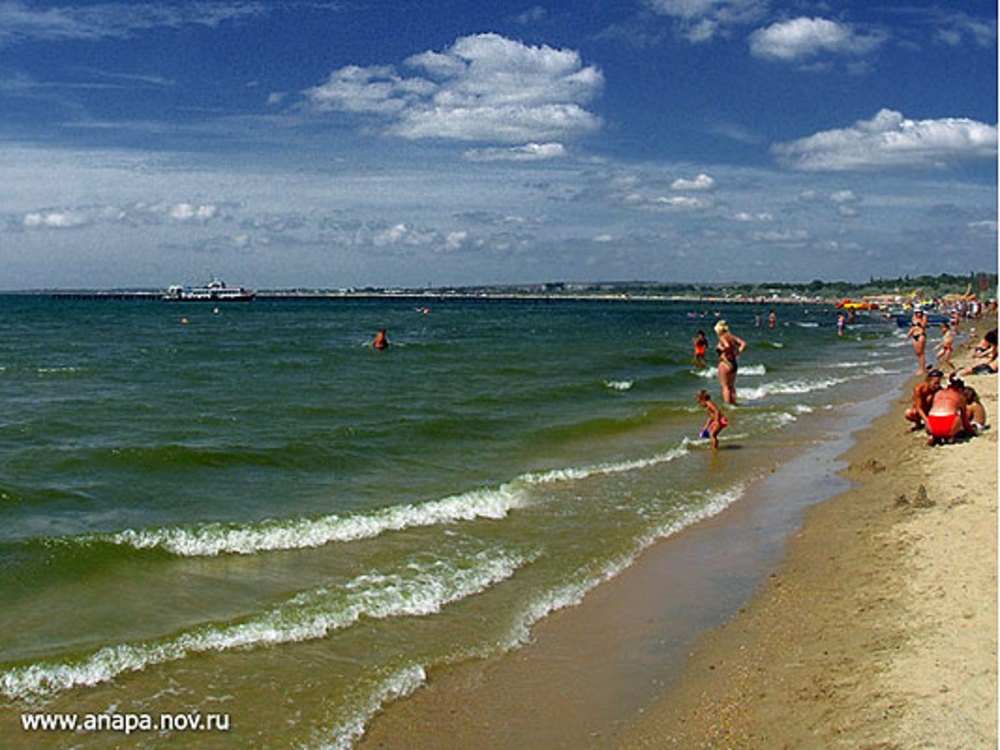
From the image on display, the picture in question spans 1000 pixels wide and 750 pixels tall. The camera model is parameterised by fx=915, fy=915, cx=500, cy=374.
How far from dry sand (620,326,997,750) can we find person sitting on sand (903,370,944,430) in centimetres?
482

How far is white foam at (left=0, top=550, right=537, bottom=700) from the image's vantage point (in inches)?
290

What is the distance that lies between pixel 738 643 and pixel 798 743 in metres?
2.06

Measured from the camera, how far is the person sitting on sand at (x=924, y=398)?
53.9ft

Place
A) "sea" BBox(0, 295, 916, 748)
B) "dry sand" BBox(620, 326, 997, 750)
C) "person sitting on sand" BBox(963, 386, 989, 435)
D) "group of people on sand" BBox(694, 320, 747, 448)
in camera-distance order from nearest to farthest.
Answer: "dry sand" BBox(620, 326, 997, 750) < "sea" BBox(0, 295, 916, 748) < "person sitting on sand" BBox(963, 386, 989, 435) < "group of people on sand" BBox(694, 320, 747, 448)

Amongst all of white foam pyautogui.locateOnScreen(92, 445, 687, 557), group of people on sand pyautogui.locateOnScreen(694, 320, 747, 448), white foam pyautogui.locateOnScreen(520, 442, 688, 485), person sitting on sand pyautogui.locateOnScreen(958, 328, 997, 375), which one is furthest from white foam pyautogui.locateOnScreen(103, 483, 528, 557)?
person sitting on sand pyautogui.locateOnScreen(958, 328, 997, 375)

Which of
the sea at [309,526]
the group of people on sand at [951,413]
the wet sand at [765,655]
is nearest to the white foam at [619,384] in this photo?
the sea at [309,526]

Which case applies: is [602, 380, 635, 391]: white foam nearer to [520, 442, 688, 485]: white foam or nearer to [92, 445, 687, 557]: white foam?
[520, 442, 688, 485]: white foam

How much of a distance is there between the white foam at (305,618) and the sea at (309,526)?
1.1 inches

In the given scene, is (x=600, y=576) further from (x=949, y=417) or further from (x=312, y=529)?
(x=949, y=417)

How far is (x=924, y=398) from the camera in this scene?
55.9 ft

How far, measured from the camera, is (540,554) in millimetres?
10820

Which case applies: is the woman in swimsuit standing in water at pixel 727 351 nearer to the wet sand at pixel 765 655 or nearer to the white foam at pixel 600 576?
the white foam at pixel 600 576

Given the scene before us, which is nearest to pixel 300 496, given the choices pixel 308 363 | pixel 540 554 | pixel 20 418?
pixel 540 554

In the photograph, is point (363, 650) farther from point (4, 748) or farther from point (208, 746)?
point (4, 748)
